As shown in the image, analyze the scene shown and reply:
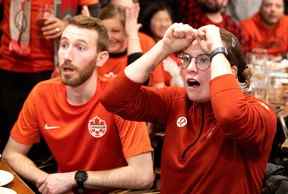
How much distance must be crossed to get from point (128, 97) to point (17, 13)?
1530mm

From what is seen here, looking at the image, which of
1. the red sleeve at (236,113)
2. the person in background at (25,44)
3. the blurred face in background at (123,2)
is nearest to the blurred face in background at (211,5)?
the blurred face in background at (123,2)

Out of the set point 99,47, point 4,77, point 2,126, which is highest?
point 99,47

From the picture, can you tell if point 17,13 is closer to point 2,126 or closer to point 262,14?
point 2,126

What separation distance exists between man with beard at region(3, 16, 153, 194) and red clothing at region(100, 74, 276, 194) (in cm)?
33

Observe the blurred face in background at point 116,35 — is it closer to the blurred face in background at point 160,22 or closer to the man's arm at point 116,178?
the blurred face in background at point 160,22

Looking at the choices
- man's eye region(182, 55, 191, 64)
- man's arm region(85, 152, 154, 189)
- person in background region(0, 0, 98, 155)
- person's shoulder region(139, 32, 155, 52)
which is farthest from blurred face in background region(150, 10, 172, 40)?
man's eye region(182, 55, 191, 64)

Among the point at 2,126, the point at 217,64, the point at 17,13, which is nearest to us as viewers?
the point at 217,64

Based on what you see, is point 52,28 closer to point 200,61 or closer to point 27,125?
point 27,125

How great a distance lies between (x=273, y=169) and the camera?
2152 mm

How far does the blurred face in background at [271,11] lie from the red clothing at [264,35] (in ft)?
0.17

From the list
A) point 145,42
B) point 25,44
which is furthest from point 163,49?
point 145,42

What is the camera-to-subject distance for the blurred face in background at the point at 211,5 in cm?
452

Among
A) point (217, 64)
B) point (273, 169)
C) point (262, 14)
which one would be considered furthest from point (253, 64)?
point (217, 64)

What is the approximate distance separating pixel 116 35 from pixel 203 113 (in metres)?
1.65
